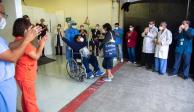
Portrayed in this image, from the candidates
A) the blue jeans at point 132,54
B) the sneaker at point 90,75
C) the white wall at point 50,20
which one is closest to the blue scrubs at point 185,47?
the blue jeans at point 132,54

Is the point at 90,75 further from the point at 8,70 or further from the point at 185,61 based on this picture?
the point at 8,70

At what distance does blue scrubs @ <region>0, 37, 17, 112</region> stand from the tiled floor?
1.67m

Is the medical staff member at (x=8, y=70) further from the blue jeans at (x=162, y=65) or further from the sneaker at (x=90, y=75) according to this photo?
the blue jeans at (x=162, y=65)

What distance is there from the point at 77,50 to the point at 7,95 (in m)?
3.00

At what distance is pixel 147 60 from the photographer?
20.9ft

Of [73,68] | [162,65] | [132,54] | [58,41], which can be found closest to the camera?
[73,68]

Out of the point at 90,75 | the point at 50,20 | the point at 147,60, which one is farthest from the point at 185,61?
the point at 50,20

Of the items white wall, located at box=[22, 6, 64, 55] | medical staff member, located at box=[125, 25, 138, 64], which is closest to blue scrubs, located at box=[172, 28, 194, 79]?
medical staff member, located at box=[125, 25, 138, 64]

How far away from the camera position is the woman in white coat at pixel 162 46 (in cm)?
521

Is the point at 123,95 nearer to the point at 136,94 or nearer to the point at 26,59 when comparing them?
the point at 136,94

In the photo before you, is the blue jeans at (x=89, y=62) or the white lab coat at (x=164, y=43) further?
the white lab coat at (x=164, y=43)

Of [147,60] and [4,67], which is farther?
[147,60]

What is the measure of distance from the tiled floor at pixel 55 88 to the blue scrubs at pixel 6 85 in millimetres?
1674

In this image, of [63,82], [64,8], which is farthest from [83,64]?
[64,8]
